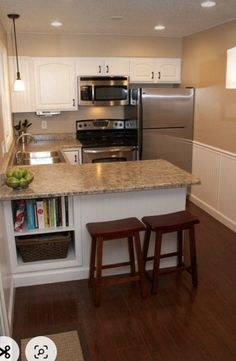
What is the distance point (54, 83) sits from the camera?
16.3 feet

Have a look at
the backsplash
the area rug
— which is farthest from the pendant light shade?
the area rug

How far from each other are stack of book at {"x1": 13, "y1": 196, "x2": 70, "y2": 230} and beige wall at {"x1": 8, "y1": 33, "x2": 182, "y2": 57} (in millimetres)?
2838

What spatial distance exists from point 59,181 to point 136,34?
314cm

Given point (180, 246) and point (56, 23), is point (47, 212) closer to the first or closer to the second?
point (180, 246)

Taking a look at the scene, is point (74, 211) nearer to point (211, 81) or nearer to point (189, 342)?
point (189, 342)

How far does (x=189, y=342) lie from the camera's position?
2326mm

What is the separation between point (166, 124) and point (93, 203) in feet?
8.09

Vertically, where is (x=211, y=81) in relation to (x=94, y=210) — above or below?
above

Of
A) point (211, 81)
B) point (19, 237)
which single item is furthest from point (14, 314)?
point (211, 81)

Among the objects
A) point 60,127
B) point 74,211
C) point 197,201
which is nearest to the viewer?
point 74,211

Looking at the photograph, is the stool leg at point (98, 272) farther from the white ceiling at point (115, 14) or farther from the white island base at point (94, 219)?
the white ceiling at point (115, 14)

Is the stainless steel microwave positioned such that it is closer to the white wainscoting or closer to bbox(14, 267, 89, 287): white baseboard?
the white wainscoting

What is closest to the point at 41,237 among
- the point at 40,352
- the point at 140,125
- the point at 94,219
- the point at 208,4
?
the point at 94,219

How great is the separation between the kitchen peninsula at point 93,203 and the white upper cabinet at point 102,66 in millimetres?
2352
